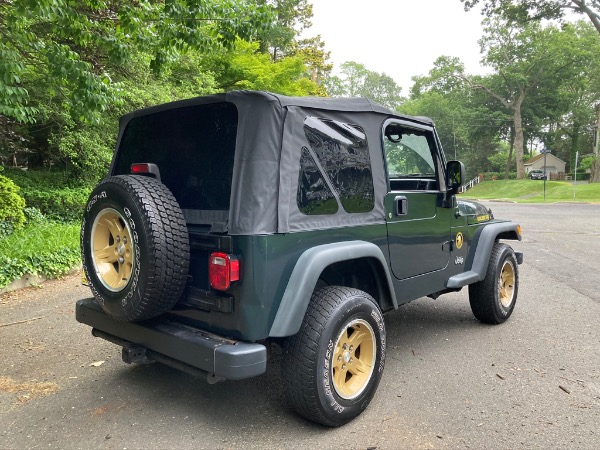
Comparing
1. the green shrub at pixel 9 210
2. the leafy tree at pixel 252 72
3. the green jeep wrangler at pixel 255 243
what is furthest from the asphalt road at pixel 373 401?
the leafy tree at pixel 252 72

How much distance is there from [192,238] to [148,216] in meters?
0.34

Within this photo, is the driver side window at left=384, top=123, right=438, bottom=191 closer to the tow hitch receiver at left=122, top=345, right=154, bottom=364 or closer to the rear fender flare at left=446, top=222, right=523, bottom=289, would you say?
the rear fender flare at left=446, top=222, right=523, bottom=289

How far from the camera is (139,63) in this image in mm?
9258

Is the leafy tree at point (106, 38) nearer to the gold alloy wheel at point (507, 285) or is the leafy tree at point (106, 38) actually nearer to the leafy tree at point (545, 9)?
the gold alloy wheel at point (507, 285)

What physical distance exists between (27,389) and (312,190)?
8.45ft

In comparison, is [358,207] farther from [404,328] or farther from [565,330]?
[565,330]

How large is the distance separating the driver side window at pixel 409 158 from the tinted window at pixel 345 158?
0.33 m

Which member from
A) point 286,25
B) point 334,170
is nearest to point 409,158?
point 334,170

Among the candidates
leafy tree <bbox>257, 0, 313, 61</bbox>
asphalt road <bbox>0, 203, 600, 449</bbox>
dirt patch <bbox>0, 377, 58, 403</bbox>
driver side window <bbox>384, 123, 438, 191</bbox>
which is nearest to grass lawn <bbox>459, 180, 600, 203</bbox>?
leafy tree <bbox>257, 0, 313, 61</bbox>

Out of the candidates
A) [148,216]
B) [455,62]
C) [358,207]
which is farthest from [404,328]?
[455,62]

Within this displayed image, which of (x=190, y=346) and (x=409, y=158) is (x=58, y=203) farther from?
(x=190, y=346)

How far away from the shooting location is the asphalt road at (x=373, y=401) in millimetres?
2715

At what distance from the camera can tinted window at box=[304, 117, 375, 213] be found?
2.94 metres

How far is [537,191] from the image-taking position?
120 feet
